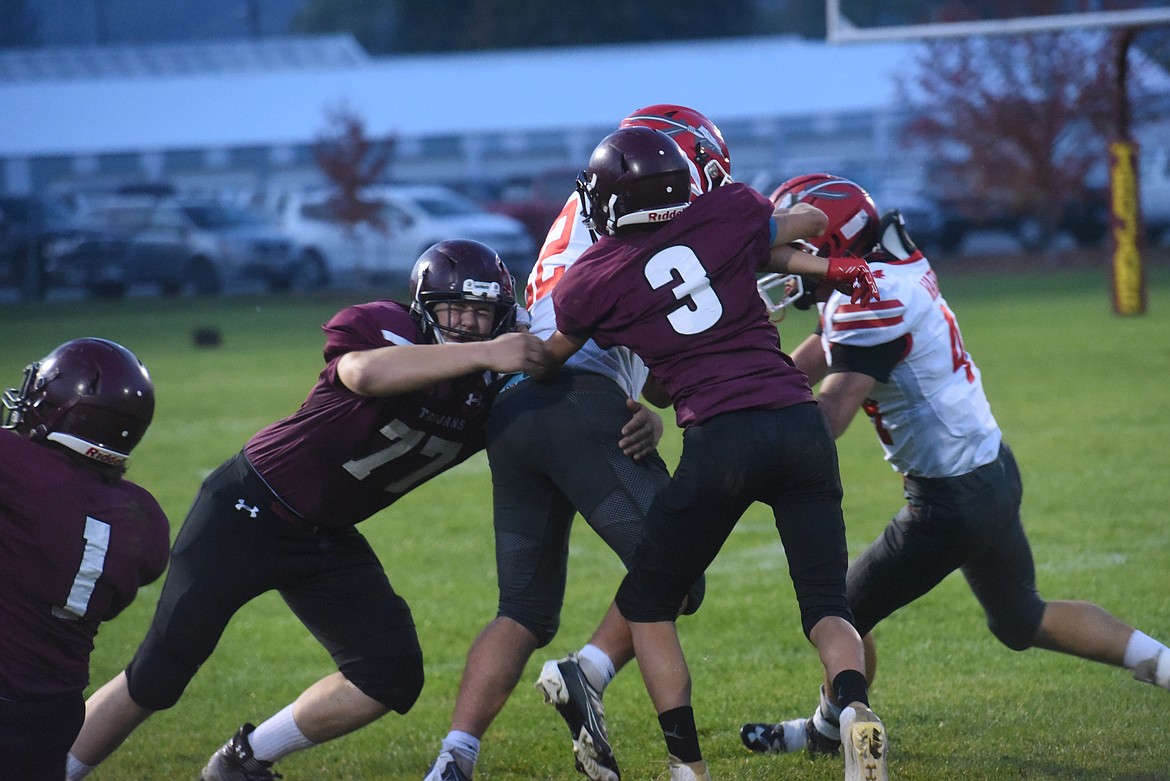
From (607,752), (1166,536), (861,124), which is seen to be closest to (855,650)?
(607,752)

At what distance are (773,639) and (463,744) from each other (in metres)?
2.19

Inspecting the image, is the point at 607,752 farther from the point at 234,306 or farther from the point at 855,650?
the point at 234,306

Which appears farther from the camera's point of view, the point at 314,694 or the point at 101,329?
the point at 101,329

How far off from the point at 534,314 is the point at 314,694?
127cm

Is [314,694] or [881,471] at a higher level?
[314,694]

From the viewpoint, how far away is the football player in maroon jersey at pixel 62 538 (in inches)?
122

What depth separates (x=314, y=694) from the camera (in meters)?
4.00

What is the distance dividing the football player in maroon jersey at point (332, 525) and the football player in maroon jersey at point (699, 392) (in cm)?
37

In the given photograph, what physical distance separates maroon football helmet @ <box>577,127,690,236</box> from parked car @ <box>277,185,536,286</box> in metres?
21.5

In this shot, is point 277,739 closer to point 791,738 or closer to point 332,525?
point 332,525

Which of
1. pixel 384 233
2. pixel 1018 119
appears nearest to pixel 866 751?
pixel 384 233

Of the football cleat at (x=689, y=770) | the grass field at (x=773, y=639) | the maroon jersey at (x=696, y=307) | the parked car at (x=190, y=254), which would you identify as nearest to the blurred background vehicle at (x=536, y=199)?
the parked car at (x=190, y=254)

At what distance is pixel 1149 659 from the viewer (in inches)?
160

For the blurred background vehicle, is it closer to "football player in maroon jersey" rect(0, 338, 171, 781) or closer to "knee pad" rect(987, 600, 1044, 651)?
"knee pad" rect(987, 600, 1044, 651)
